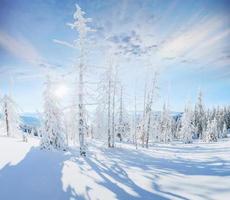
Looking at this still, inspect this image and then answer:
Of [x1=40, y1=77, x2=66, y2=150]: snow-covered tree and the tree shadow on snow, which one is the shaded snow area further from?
[x1=40, y1=77, x2=66, y2=150]: snow-covered tree

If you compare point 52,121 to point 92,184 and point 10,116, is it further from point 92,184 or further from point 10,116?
point 10,116

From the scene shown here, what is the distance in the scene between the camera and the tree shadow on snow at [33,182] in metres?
9.48

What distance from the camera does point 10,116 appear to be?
1855 inches

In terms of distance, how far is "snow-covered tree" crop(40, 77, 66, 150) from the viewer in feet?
80.5

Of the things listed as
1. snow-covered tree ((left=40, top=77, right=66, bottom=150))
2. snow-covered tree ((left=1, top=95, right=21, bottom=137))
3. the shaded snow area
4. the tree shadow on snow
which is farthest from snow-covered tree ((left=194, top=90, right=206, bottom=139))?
the tree shadow on snow

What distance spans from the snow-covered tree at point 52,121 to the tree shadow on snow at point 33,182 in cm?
951

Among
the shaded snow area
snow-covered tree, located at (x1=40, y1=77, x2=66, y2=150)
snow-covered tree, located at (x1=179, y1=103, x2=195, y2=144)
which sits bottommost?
snow-covered tree, located at (x1=179, y1=103, x2=195, y2=144)

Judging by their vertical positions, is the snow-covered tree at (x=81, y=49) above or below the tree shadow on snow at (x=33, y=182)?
above

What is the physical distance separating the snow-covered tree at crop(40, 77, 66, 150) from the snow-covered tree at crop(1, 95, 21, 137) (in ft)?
79.2

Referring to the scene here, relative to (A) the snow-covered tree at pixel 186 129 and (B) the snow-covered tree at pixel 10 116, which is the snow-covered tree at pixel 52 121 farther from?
(A) the snow-covered tree at pixel 186 129

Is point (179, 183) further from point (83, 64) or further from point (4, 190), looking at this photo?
point (83, 64)

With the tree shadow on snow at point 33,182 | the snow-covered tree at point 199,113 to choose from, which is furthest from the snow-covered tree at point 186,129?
the tree shadow on snow at point 33,182

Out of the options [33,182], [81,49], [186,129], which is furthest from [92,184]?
[186,129]

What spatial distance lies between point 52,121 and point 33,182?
46.7 feet
